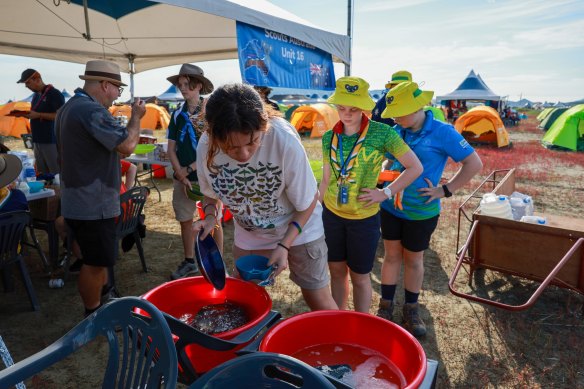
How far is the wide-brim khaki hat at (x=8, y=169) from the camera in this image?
10.8 feet

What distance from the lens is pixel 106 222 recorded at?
9.52ft

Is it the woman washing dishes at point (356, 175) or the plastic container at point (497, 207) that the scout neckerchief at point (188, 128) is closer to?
the woman washing dishes at point (356, 175)

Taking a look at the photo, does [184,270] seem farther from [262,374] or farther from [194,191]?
[262,374]

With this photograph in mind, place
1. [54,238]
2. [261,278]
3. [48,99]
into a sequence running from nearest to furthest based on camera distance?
[261,278], [54,238], [48,99]

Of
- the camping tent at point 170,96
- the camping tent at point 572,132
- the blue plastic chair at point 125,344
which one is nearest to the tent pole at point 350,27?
the blue plastic chair at point 125,344

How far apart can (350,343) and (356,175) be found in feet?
4.24

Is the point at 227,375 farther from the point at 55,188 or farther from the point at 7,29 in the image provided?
the point at 7,29

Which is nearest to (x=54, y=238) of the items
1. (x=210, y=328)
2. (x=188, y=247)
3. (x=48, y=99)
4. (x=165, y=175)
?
(x=188, y=247)

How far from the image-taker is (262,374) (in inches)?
38.1

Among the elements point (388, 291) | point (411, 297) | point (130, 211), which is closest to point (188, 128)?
point (130, 211)

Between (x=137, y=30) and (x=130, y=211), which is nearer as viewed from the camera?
(x=130, y=211)

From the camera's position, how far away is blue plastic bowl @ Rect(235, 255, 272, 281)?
5.52 feet

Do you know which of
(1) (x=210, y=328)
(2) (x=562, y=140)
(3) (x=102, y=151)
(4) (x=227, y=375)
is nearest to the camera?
(4) (x=227, y=375)

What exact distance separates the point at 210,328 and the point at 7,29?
23.0ft
